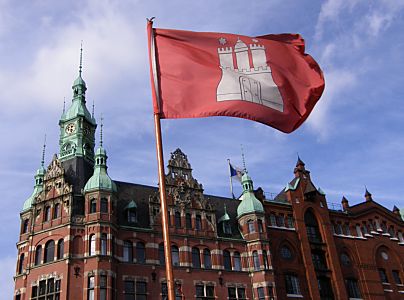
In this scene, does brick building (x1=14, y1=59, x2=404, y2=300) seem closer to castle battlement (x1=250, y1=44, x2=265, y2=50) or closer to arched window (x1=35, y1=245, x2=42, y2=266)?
arched window (x1=35, y1=245, x2=42, y2=266)

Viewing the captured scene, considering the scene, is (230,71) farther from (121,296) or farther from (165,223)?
(121,296)

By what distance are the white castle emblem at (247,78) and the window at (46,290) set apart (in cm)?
3469

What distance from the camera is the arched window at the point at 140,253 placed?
52578 millimetres

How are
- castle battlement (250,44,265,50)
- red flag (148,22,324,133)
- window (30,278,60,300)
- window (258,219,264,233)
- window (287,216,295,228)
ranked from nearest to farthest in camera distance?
red flag (148,22,324,133), castle battlement (250,44,265,50), window (30,278,60,300), window (258,219,264,233), window (287,216,295,228)

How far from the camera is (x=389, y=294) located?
68.3m

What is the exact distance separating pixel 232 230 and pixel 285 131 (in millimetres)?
42966

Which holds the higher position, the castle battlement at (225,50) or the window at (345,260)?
the window at (345,260)

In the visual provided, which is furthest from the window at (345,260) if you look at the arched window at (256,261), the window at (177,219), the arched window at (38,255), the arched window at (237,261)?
the arched window at (38,255)

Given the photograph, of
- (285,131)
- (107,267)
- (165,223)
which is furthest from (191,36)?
(107,267)

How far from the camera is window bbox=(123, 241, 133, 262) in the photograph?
51969mm

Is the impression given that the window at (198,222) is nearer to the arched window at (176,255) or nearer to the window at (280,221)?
the arched window at (176,255)

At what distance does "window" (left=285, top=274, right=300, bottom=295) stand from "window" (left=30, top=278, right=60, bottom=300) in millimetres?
27010

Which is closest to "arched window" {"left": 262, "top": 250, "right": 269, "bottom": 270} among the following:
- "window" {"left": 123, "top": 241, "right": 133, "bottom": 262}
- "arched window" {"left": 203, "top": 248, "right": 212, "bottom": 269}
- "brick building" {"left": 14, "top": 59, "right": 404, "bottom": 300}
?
"brick building" {"left": 14, "top": 59, "right": 404, "bottom": 300}

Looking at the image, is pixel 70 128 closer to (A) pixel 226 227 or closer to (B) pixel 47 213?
(B) pixel 47 213
